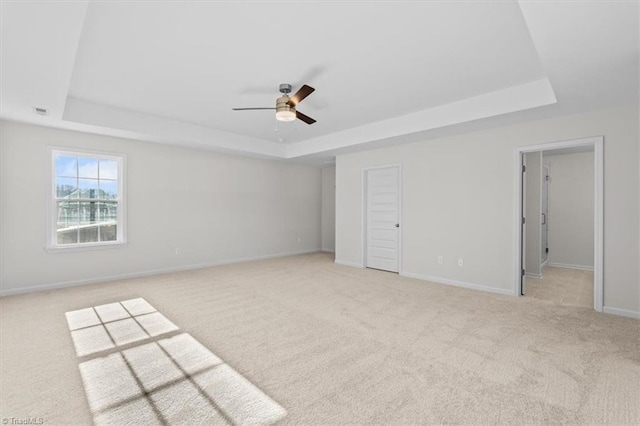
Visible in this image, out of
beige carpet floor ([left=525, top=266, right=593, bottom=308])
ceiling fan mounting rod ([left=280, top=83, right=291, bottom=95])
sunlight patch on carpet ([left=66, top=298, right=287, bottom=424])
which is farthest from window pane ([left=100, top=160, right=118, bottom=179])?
beige carpet floor ([left=525, top=266, right=593, bottom=308])

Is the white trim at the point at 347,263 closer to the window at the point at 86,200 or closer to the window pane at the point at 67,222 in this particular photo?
the window at the point at 86,200

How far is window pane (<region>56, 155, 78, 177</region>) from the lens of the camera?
4.56 meters

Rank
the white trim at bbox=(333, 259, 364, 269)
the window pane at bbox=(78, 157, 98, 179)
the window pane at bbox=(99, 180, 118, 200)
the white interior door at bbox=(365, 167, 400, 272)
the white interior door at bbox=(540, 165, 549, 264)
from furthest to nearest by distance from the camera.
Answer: the white trim at bbox=(333, 259, 364, 269), the white interior door at bbox=(540, 165, 549, 264), the white interior door at bbox=(365, 167, 400, 272), the window pane at bbox=(99, 180, 118, 200), the window pane at bbox=(78, 157, 98, 179)

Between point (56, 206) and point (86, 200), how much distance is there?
1.25ft

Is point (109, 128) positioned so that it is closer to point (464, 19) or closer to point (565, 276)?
point (464, 19)

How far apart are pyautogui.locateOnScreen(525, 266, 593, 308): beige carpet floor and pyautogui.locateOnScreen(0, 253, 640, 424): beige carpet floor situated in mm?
384

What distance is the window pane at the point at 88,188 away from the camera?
15.6 ft

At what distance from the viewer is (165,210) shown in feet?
18.3

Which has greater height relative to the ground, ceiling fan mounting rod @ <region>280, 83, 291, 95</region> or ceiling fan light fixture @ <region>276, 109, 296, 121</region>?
ceiling fan mounting rod @ <region>280, 83, 291, 95</region>

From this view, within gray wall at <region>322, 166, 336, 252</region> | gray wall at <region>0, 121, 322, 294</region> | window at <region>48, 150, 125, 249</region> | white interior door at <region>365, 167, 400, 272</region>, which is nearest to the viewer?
gray wall at <region>0, 121, 322, 294</region>

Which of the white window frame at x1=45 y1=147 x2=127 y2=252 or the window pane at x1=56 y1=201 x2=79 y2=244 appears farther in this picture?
the window pane at x1=56 y1=201 x2=79 y2=244

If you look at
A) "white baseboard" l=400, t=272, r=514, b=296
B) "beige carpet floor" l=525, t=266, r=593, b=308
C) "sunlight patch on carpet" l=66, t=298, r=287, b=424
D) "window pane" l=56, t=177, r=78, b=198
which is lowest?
"sunlight patch on carpet" l=66, t=298, r=287, b=424

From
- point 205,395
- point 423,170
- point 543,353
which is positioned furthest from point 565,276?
point 205,395

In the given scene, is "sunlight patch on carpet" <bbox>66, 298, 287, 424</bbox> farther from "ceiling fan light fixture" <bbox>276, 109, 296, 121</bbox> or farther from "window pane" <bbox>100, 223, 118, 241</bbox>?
"ceiling fan light fixture" <bbox>276, 109, 296, 121</bbox>
